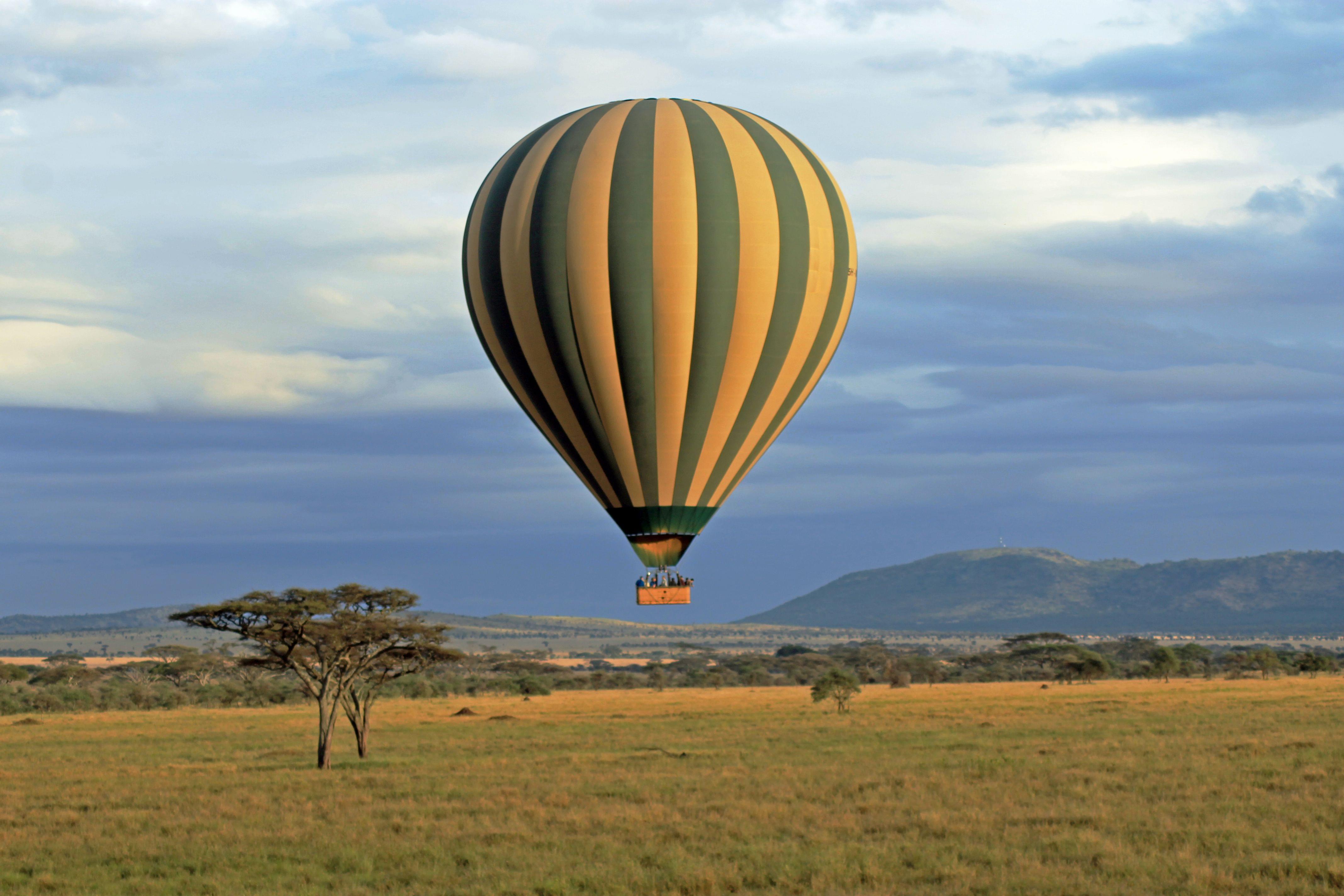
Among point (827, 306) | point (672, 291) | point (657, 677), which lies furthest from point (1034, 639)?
point (672, 291)

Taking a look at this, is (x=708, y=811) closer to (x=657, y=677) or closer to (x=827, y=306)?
(x=827, y=306)

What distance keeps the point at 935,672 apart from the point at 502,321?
70.3 m

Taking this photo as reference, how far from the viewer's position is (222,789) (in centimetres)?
2747

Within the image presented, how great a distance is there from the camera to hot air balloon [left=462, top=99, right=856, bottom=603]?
27375 millimetres

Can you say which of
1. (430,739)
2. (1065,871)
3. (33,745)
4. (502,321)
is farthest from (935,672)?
(1065,871)

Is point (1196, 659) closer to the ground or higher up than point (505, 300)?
closer to the ground

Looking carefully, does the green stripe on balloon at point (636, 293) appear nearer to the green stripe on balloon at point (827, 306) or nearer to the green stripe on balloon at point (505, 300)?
the green stripe on balloon at point (505, 300)

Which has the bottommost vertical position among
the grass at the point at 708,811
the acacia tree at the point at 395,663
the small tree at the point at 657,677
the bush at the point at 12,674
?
the small tree at the point at 657,677

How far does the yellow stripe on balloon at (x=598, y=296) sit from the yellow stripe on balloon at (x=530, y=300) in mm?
713

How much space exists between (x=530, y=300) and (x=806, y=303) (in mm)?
5751

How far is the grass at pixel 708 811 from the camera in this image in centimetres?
1689

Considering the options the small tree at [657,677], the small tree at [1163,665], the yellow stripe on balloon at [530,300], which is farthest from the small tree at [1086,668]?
the yellow stripe on balloon at [530,300]

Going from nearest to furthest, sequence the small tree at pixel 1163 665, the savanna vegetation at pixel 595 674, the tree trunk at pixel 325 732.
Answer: the tree trunk at pixel 325 732, the savanna vegetation at pixel 595 674, the small tree at pixel 1163 665

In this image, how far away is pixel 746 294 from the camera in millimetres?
27703
